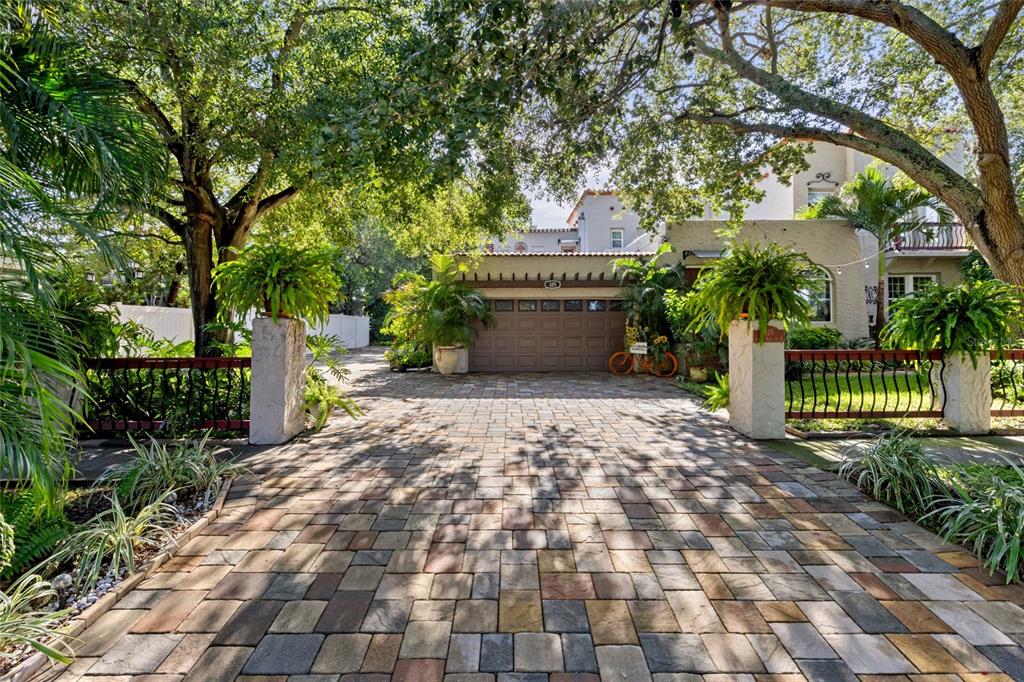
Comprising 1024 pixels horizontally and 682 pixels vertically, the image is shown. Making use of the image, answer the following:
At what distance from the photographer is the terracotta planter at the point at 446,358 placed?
12656mm

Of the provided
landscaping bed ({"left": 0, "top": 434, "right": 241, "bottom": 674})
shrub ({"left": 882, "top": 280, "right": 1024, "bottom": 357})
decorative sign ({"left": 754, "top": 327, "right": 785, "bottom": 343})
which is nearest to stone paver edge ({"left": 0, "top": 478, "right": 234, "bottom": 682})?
landscaping bed ({"left": 0, "top": 434, "right": 241, "bottom": 674})

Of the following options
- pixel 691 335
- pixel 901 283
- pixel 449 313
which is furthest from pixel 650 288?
pixel 901 283

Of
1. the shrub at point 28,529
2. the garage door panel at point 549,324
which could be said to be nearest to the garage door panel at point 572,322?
the garage door panel at point 549,324

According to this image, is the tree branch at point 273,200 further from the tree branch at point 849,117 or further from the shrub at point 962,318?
the shrub at point 962,318

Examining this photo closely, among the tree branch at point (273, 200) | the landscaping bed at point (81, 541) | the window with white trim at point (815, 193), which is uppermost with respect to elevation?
the window with white trim at point (815, 193)

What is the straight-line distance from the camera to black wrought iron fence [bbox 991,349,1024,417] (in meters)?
5.99

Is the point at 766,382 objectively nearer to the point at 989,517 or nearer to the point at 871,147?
the point at 989,517

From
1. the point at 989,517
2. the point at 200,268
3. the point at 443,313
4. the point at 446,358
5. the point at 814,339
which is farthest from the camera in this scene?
the point at 446,358

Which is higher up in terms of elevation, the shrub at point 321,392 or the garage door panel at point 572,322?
the garage door panel at point 572,322

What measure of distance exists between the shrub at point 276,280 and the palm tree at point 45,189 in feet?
4.09

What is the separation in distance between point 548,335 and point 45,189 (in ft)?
36.3

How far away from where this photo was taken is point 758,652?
2.10 m

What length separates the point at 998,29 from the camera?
6289 millimetres

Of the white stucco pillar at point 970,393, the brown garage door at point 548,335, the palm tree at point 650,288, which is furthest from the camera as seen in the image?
the brown garage door at point 548,335
